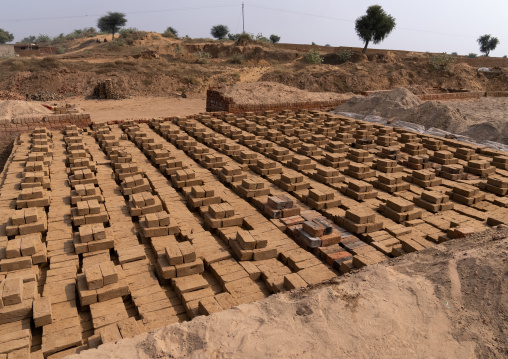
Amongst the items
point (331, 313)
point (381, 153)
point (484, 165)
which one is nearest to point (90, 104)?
point (381, 153)

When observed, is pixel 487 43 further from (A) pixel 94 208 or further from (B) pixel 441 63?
(A) pixel 94 208

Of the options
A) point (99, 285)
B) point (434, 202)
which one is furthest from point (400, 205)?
point (99, 285)

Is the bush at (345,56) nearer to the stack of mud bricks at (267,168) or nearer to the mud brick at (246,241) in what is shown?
the stack of mud bricks at (267,168)

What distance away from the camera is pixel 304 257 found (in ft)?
15.0

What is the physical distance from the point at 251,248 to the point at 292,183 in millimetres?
2334

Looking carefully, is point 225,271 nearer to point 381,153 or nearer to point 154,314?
point 154,314

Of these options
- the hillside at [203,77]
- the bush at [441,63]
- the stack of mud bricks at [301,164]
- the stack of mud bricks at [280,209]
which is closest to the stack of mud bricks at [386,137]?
the stack of mud bricks at [301,164]

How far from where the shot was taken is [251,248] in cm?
459

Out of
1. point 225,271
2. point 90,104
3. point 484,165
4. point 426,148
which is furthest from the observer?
point 90,104

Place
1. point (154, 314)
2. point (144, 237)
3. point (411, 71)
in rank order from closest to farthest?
point (154, 314), point (144, 237), point (411, 71)

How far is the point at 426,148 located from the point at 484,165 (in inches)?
76.9

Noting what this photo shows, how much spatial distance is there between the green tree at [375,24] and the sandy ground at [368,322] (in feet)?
127

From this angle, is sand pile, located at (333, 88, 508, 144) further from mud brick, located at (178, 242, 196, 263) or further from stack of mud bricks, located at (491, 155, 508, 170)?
mud brick, located at (178, 242, 196, 263)

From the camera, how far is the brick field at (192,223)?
3.70 m
